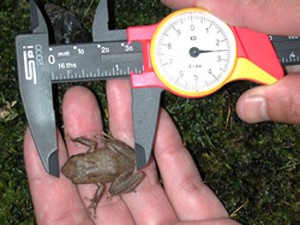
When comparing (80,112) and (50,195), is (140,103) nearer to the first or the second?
(80,112)

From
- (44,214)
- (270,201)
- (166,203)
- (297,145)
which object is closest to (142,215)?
(166,203)

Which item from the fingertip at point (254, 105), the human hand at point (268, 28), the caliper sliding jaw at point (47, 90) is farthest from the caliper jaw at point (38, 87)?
the fingertip at point (254, 105)

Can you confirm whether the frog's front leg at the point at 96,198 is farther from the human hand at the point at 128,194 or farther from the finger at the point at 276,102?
the finger at the point at 276,102

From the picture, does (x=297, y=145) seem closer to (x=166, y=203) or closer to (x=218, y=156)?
(x=218, y=156)

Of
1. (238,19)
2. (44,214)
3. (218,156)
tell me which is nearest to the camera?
(238,19)

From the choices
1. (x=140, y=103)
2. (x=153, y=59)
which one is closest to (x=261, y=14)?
(x=153, y=59)

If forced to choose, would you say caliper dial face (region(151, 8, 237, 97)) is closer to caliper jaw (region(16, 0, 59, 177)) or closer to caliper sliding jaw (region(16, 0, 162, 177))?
caliper sliding jaw (region(16, 0, 162, 177))
